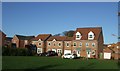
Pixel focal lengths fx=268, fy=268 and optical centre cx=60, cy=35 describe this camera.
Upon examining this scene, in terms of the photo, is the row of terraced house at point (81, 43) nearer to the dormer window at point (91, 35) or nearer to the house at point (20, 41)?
the dormer window at point (91, 35)

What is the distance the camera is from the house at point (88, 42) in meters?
69.6

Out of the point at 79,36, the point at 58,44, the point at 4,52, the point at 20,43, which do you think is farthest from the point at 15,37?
the point at 4,52

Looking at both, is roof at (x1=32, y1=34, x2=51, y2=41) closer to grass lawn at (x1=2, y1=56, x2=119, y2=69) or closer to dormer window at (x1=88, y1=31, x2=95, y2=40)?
dormer window at (x1=88, y1=31, x2=95, y2=40)

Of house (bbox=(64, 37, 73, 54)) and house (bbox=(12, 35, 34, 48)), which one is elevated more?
house (bbox=(12, 35, 34, 48))

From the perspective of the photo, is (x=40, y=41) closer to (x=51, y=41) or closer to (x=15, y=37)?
(x=51, y=41)

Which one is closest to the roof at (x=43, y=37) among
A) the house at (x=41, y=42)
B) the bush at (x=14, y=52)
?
the house at (x=41, y=42)

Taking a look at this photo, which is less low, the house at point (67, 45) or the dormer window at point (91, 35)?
the dormer window at point (91, 35)

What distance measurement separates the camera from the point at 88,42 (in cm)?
7112

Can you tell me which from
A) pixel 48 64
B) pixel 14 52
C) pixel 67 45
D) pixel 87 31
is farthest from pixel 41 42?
pixel 48 64

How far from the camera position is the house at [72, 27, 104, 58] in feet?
228

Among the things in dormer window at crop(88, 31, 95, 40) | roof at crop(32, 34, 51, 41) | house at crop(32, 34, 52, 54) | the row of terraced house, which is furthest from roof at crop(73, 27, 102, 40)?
roof at crop(32, 34, 51, 41)

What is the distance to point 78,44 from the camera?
72062 mm

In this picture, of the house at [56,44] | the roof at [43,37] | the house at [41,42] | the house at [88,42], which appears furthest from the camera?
the roof at [43,37]

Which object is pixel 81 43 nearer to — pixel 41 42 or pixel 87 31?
pixel 87 31
